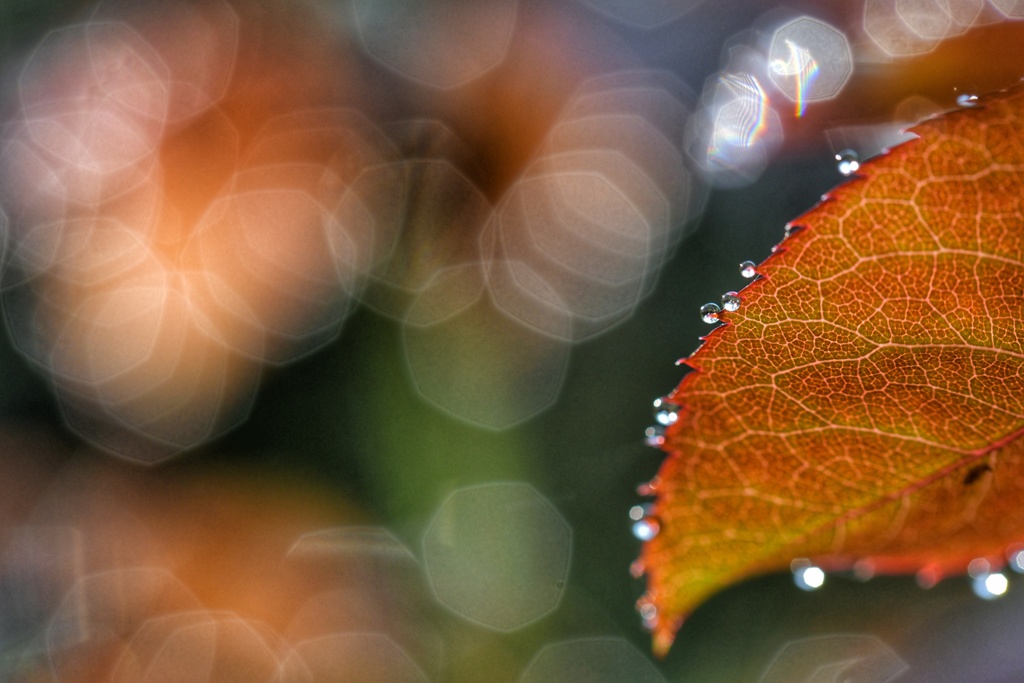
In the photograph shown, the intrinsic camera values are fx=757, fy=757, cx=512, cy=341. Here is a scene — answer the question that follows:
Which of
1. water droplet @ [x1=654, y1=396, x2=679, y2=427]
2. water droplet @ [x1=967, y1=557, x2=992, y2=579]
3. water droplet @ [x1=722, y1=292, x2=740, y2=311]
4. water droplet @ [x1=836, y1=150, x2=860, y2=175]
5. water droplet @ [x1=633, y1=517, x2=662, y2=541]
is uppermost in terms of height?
water droplet @ [x1=836, y1=150, x2=860, y2=175]

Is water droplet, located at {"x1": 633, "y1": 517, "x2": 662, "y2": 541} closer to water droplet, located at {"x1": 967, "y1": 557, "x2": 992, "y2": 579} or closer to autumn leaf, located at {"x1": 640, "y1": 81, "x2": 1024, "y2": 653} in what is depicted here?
autumn leaf, located at {"x1": 640, "y1": 81, "x2": 1024, "y2": 653}

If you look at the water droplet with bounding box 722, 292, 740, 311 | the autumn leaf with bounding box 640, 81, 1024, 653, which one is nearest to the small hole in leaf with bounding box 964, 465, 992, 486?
the autumn leaf with bounding box 640, 81, 1024, 653

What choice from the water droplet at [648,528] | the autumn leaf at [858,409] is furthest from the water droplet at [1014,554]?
the water droplet at [648,528]

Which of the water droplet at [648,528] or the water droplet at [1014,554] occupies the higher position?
the water droplet at [648,528]

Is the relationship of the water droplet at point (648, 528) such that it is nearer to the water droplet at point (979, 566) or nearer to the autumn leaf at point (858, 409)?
the autumn leaf at point (858, 409)

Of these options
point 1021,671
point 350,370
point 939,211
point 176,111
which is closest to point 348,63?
point 176,111

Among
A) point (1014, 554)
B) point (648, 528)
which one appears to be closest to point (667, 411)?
point (648, 528)

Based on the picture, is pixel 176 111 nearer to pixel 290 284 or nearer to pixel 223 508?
pixel 290 284

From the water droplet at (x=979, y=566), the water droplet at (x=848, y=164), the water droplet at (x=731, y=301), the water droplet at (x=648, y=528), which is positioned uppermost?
the water droplet at (x=848, y=164)
